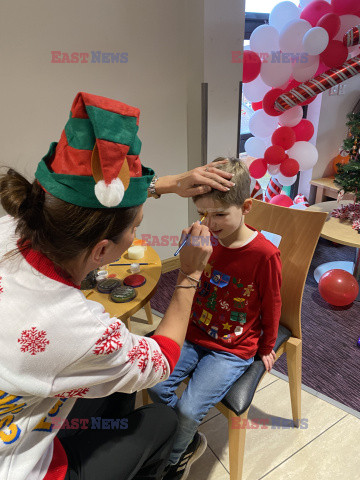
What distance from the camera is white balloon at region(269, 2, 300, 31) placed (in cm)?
227

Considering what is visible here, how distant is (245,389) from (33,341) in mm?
742

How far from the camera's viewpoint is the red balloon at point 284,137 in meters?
2.58

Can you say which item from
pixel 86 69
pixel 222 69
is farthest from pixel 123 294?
pixel 222 69

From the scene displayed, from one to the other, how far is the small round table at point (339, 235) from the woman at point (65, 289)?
1.51 meters

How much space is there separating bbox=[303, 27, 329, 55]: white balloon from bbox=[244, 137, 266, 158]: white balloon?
0.69m

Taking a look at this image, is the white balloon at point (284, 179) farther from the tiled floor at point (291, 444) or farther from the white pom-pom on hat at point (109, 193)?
the white pom-pom on hat at point (109, 193)

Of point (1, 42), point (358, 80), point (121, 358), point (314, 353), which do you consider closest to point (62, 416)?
point (121, 358)

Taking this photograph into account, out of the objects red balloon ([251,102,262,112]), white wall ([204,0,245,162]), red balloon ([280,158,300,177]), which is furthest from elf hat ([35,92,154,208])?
red balloon ([251,102,262,112])

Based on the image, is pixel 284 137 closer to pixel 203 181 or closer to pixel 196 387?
pixel 203 181

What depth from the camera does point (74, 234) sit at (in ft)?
2.25

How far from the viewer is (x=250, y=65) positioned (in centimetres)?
234


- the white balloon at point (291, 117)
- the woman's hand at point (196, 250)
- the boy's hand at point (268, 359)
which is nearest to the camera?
the woman's hand at point (196, 250)

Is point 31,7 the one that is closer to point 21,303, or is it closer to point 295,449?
point 21,303

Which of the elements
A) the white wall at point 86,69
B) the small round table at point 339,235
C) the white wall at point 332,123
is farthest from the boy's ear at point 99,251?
the white wall at point 332,123
